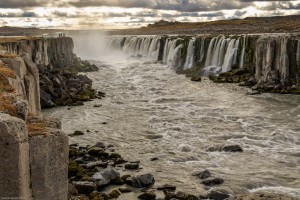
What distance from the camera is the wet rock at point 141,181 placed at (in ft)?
51.3

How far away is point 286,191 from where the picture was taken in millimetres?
15078

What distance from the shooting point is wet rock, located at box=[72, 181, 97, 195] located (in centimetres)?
1473

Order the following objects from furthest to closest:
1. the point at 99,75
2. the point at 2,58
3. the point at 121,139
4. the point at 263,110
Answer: the point at 99,75 < the point at 263,110 < the point at 121,139 < the point at 2,58

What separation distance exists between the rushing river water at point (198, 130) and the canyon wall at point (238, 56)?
3553mm

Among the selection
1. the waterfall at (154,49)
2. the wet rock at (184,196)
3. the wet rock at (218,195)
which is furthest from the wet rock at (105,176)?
the waterfall at (154,49)

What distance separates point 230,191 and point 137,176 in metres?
3.41

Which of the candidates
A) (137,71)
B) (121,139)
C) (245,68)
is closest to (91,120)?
(121,139)

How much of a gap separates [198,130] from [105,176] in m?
9.37

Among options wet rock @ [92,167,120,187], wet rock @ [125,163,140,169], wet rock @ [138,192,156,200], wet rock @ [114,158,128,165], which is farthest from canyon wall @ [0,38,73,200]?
wet rock @ [114,158,128,165]

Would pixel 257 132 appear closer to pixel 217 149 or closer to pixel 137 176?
pixel 217 149

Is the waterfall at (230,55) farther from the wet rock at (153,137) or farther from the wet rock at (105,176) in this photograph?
the wet rock at (105,176)

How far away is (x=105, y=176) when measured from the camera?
52.6 feet

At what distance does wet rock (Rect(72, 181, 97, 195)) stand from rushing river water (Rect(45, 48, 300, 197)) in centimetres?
257

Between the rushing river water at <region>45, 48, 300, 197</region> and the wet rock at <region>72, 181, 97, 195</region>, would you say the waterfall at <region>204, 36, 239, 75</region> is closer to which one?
the rushing river water at <region>45, 48, 300, 197</region>
